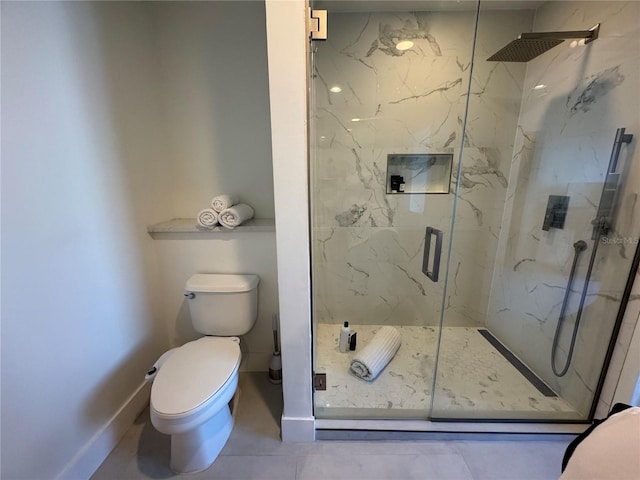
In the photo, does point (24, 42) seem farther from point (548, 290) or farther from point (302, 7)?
point (548, 290)

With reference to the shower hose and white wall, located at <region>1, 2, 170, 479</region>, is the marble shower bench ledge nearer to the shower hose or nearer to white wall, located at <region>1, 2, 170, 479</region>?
white wall, located at <region>1, 2, 170, 479</region>

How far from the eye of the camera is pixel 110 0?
1.22 meters

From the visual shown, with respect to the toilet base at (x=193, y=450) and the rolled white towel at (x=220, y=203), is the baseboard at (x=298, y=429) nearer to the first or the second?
the toilet base at (x=193, y=450)

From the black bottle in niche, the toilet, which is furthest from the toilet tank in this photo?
the black bottle in niche

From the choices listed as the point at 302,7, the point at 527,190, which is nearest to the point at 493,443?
the point at 527,190

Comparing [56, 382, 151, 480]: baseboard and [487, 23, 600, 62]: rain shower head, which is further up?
[487, 23, 600, 62]: rain shower head

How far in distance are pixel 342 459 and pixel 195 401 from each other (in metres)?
0.75

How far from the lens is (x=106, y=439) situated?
1.24m

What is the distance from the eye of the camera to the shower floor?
1422 millimetres

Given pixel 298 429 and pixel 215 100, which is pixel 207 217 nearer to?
pixel 215 100

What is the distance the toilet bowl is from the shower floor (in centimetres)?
49

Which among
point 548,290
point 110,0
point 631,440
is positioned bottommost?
point 548,290

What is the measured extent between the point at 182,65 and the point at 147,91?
263 mm

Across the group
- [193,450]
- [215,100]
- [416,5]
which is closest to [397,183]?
[416,5]
